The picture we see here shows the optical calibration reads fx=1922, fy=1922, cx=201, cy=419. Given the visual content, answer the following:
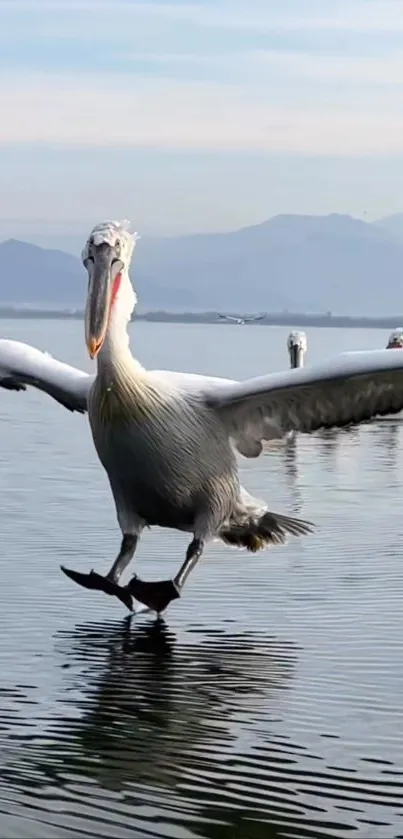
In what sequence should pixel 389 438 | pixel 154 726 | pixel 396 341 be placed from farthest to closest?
pixel 396 341, pixel 389 438, pixel 154 726

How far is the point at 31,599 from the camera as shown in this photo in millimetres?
9969

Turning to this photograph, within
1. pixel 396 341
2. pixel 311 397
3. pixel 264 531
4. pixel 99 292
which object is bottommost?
pixel 264 531

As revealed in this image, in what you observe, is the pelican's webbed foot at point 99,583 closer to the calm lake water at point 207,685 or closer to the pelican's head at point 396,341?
the calm lake water at point 207,685

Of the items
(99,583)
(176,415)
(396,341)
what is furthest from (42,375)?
(396,341)

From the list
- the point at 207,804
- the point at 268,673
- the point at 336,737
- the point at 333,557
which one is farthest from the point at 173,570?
the point at 207,804

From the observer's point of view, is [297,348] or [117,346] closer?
[117,346]

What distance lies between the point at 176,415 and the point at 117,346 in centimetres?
51

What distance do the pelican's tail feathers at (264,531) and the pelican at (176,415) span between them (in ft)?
0.73

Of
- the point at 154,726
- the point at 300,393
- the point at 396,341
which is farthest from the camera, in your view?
the point at 396,341

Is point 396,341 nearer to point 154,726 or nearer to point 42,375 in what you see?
point 42,375

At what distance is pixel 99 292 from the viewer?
940 cm

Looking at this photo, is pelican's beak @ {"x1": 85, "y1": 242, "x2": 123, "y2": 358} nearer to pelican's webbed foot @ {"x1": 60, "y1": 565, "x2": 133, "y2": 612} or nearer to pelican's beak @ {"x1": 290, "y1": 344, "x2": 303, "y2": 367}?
pelican's webbed foot @ {"x1": 60, "y1": 565, "x2": 133, "y2": 612}

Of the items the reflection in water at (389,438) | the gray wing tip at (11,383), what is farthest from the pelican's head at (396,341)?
the gray wing tip at (11,383)

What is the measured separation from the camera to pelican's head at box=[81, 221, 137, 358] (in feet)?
30.7
